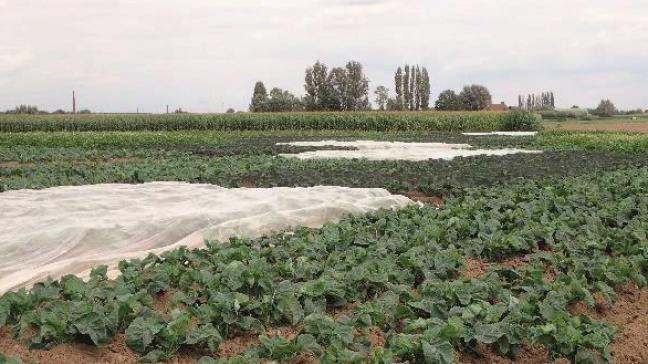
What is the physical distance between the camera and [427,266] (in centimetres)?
573

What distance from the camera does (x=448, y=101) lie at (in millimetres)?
81062

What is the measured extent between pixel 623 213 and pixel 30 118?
4556cm

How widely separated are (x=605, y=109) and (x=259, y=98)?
45.2 meters

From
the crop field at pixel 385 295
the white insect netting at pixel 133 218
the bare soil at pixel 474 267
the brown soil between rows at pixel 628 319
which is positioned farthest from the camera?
the white insect netting at pixel 133 218

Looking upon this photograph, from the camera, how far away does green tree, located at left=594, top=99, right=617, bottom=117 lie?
86.4 metres

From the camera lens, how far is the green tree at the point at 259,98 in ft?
247

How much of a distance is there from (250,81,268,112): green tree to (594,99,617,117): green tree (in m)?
40.3

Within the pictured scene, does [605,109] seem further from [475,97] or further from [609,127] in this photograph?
[609,127]

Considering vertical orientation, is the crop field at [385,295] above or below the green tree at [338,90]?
below

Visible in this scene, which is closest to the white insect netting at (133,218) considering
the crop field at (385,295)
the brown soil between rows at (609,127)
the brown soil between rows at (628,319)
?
the crop field at (385,295)

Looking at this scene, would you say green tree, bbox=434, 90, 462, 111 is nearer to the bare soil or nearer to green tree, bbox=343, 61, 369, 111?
green tree, bbox=343, 61, 369, 111

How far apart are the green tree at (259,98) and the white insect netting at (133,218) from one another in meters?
65.2

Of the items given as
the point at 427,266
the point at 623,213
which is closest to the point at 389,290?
the point at 427,266

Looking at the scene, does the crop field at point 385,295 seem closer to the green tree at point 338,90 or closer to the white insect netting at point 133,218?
the white insect netting at point 133,218
